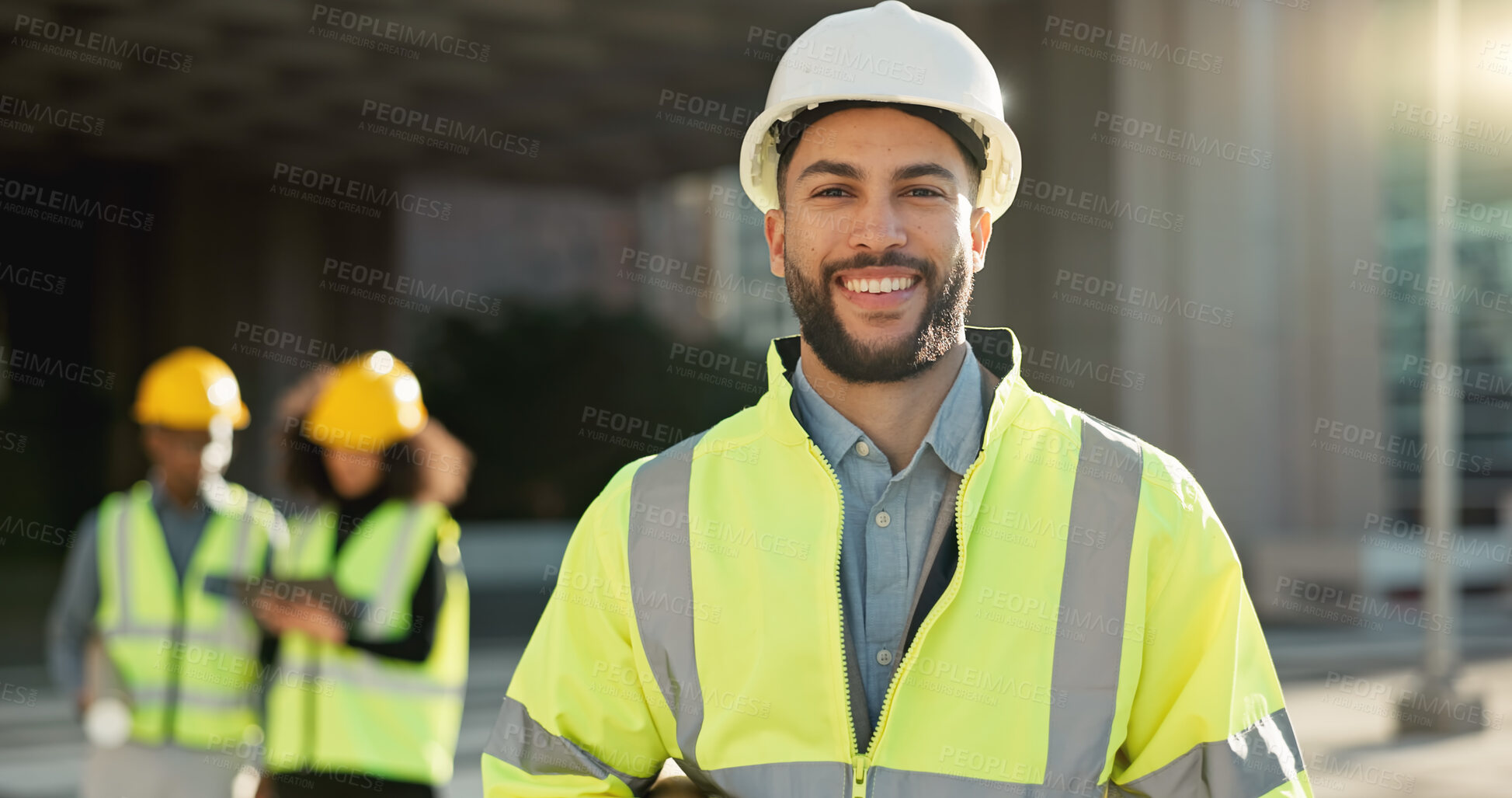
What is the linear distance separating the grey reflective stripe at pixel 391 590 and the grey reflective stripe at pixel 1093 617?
2.28 meters

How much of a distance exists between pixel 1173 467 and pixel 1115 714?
398mm

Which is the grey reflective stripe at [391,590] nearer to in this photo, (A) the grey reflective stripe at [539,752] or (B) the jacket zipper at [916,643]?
(A) the grey reflective stripe at [539,752]

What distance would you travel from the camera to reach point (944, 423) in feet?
6.59

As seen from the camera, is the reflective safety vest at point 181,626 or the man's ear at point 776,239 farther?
the reflective safety vest at point 181,626

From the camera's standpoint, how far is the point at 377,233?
2509cm

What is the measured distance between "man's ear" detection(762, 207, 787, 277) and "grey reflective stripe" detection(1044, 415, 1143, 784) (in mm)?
622

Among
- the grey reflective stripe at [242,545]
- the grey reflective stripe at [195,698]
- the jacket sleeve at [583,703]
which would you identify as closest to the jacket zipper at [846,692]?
the jacket sleeve at [583,703]

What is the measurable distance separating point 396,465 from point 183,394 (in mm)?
1086

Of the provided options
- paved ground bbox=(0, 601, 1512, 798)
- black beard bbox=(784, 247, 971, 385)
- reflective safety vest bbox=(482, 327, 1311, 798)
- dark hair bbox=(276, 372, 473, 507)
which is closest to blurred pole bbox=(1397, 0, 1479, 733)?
paved ground bbox=(0, 601, 1512, 798)

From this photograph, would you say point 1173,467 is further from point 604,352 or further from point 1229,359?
point 604,352

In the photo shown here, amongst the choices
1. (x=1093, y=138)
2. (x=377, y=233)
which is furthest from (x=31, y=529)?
(x=1093, y=138)

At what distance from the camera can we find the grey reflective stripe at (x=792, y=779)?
1.80 m

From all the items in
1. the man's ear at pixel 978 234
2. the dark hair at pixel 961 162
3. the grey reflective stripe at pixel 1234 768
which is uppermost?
the dark hair at pixel 961 162

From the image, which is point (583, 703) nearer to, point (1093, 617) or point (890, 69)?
point (1093, 617)
